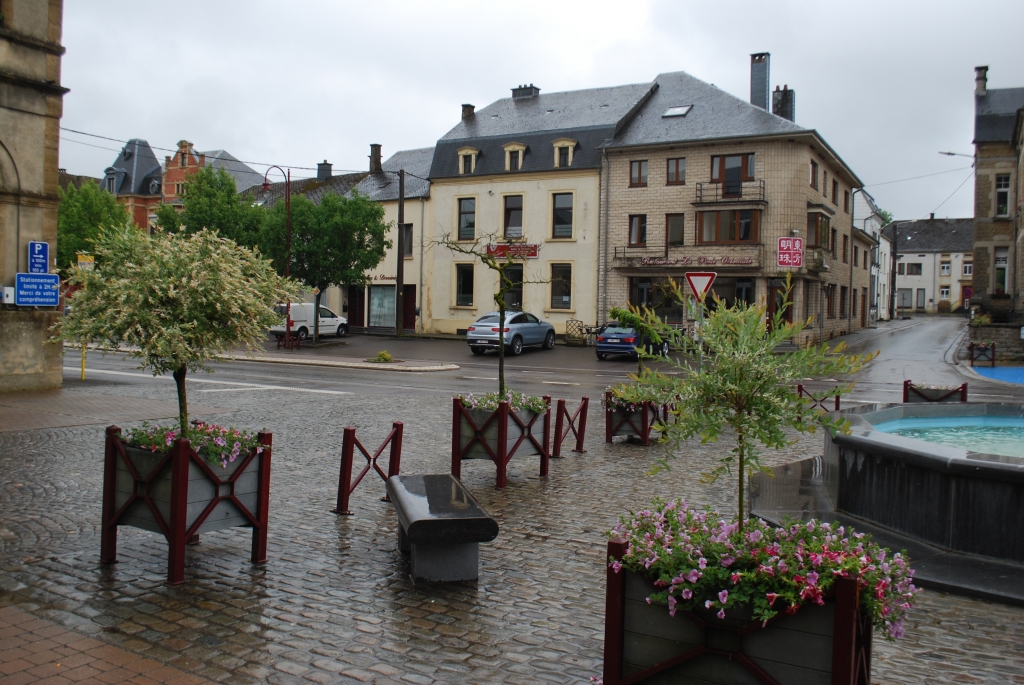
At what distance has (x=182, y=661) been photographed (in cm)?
438

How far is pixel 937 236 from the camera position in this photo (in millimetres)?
92688

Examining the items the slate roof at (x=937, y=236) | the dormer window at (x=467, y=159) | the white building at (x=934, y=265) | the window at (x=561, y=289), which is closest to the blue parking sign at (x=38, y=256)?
the window at (x=561, y=289)

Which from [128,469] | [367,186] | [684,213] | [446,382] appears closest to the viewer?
[128,469]

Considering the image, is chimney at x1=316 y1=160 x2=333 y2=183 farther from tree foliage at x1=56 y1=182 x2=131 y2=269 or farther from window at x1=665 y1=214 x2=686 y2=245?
window at x1=665 y1=214 x2=686 y2=245

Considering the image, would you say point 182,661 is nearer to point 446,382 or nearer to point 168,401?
point 168,401

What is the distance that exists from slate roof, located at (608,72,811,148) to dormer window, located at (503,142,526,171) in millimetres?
4696

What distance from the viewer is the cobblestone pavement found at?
14.6 feet

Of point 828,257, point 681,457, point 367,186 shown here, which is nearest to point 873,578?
point 681,457

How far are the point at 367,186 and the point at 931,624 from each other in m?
44.7

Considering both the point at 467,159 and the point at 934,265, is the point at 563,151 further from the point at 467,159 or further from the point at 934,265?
the point at 934,265

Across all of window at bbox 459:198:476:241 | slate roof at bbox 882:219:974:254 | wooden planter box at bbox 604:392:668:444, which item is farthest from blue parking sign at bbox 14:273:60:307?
slate roof at bbox 882:219:974:254

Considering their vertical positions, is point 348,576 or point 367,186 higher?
point 367,186

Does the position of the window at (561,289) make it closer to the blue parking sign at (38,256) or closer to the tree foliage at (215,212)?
the tree foliage at (215,212)

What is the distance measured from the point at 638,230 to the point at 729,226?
13.9 ft
